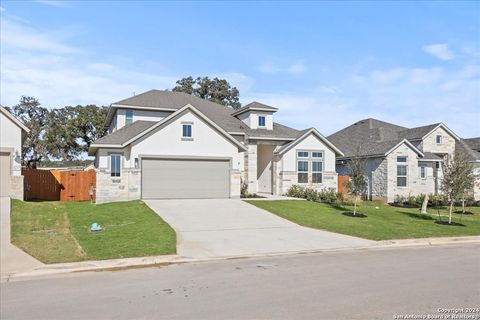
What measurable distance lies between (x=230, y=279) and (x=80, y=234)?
7034 mm

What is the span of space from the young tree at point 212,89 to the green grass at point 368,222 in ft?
119

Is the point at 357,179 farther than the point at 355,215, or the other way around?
the point at 357,179

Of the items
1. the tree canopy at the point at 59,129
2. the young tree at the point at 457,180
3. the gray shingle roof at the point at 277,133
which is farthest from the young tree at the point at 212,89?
the young tree at the point at 457,180

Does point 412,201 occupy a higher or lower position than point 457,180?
lower

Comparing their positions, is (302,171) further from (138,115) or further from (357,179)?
(138,115)

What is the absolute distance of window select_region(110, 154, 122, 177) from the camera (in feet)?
84.9

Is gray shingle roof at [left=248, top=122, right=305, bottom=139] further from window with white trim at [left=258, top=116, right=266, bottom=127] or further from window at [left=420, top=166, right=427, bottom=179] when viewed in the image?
window at [left=420, top=166, right=427, bottom=179]

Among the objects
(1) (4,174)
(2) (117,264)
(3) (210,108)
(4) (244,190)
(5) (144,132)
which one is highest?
(3) (210,108)

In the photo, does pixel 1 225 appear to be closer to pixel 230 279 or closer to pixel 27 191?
pixel 230 279

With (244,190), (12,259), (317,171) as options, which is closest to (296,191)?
(317,171)

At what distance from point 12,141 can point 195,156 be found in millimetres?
10364

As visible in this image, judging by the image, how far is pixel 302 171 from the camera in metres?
30.7

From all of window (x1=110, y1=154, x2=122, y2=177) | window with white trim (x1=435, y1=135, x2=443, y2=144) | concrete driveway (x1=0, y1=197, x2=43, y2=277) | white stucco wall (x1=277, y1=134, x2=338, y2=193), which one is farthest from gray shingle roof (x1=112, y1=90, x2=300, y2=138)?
concrete driveway (x1=0, y1=197, x2=43, y2=277)

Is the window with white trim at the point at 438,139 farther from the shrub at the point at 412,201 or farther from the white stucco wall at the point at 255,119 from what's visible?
the white stucco wall at the point at 255,119
